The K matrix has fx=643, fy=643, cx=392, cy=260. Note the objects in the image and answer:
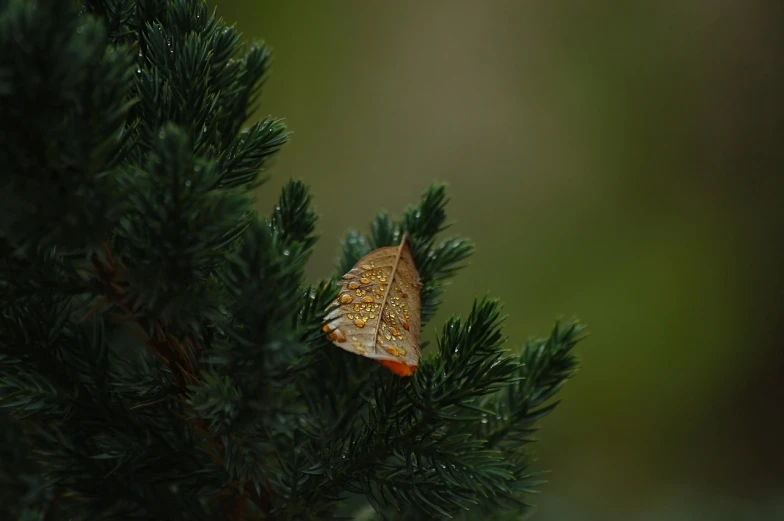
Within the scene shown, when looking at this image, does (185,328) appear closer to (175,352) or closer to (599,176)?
(175,352)

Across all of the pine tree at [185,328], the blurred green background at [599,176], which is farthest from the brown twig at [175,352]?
the blurred green background at [599,176]

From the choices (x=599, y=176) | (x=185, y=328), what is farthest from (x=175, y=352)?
(x=599, y=176)

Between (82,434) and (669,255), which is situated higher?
(669,255)

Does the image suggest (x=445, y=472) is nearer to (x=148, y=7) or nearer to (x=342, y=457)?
(x=342, y=457)

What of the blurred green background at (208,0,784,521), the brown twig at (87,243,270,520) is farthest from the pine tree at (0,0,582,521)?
the blurred green background at (208,0,784,521)

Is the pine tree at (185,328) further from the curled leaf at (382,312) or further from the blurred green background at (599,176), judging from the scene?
the blurred green background at (599,176)

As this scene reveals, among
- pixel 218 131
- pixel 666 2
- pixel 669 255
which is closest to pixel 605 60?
pixel 666 2
